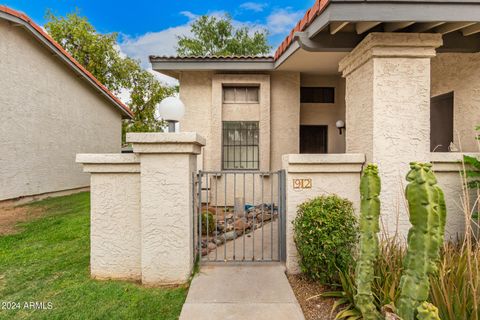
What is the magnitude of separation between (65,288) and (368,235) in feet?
13.6

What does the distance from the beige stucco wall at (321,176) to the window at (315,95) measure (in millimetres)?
6640

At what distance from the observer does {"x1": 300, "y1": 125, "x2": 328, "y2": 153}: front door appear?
34.4 ft

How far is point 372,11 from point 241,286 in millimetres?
4103

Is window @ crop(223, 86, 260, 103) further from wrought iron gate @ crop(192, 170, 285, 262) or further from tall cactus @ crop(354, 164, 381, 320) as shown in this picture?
tall cactus @ crop(354, 164, 381, 320)

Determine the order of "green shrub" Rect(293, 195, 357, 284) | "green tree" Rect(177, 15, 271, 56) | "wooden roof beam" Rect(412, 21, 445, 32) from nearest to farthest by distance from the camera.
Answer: "green shrub" Rect(293, 195, 357, 284)
"wooden roof beam" Rect(412, 21, 445, 32)
"green tree" Rect(177, 15, 271, 56)

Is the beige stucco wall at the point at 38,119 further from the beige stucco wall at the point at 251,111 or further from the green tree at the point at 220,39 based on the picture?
the green tree at the point at 220,39

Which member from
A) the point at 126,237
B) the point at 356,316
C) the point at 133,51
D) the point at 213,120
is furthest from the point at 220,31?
the point at 356,316

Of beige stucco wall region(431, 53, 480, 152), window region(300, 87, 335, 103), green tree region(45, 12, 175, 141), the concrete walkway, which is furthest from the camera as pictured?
green tree region(45, 12, 175, 141)

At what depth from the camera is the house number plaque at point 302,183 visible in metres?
4.01

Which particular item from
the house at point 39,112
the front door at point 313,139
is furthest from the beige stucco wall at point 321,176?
the house at point 39,112

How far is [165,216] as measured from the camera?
12.8ft

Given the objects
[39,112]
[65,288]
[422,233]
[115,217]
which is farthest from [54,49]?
[422,233]

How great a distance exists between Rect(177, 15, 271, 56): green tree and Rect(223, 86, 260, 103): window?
Answer: 12482 mm

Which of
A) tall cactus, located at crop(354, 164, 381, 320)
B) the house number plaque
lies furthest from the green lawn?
the house number plaque
